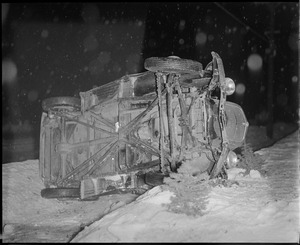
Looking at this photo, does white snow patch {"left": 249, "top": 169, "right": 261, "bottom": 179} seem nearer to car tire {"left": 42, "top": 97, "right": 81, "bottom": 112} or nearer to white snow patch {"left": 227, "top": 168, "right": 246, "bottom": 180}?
white snow patch {"left": 227, "top": 168, "right": 246, "bottom": 180}

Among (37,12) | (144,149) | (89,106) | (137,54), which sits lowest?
(144,149)

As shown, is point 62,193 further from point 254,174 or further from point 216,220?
point 254,174

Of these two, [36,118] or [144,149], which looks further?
[36,118]

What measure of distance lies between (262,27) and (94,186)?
15684mm

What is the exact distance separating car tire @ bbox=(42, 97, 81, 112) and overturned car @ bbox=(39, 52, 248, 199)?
2 centimetres

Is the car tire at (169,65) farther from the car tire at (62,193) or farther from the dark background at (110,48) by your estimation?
the dark background at (110,48)

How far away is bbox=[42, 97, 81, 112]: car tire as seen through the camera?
6.38 m

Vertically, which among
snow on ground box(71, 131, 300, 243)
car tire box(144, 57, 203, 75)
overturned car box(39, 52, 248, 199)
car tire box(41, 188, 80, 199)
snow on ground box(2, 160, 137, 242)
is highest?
car tire box(144, 57, 203, 75)

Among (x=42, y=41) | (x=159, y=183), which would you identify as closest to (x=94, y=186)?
(x=159, y=183)

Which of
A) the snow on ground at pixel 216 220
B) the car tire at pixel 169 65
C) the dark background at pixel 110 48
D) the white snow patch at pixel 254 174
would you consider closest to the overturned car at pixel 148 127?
the car tire at pixel 169 65

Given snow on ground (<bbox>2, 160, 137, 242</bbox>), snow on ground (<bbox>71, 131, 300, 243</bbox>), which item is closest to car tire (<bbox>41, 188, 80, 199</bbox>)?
snow on ground (<bbox>2, 160, 137, 242</bbox>)

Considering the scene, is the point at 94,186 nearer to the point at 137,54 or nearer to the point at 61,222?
the point at 61,222

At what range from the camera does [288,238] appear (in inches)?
120

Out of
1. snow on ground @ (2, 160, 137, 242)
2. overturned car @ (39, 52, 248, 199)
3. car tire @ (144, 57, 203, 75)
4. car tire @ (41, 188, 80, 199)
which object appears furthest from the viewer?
car tire @ (41, 188, 80, 199)
